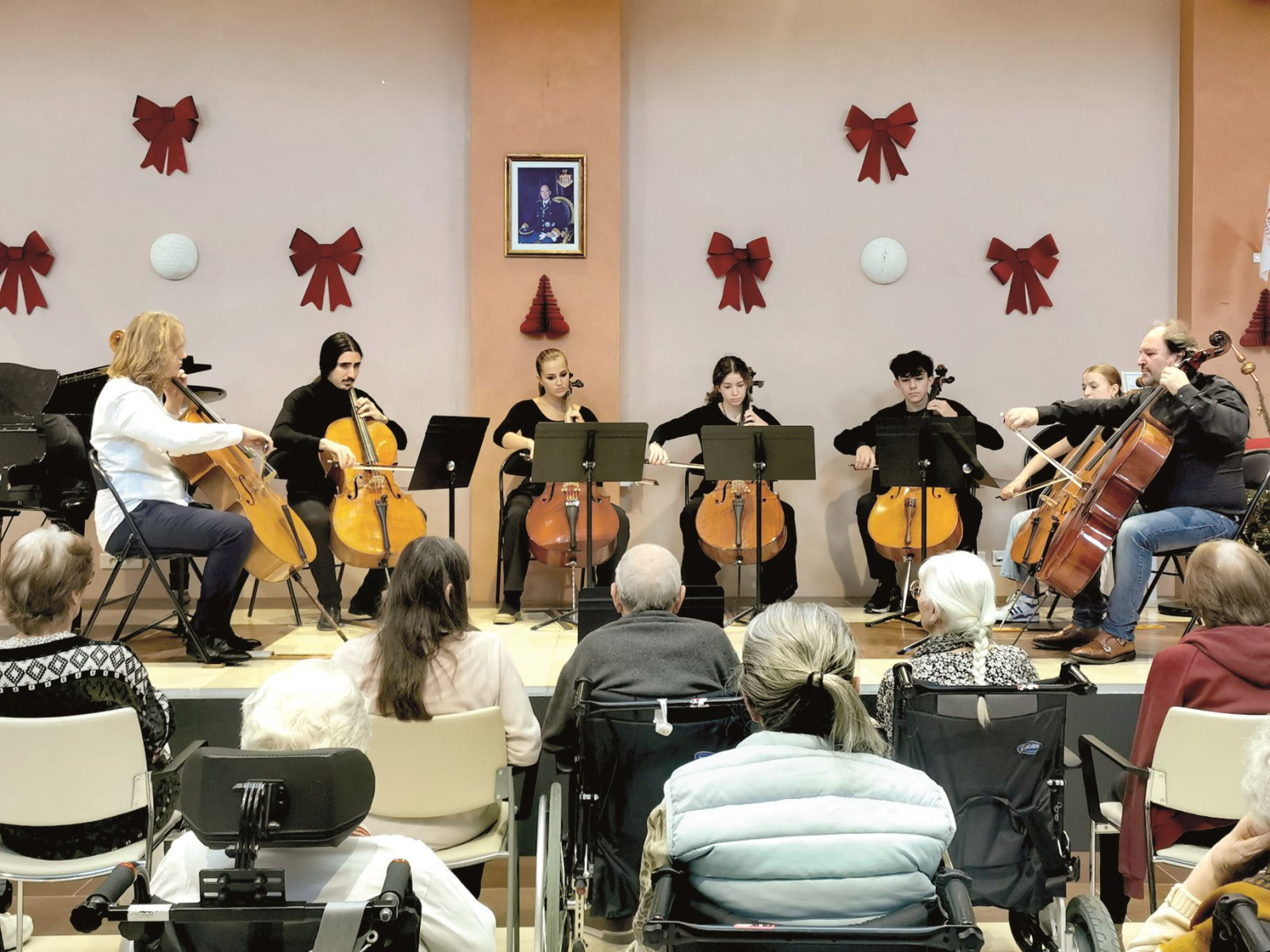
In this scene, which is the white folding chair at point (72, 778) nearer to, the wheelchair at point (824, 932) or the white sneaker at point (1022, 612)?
the wheelchair at point (824, 932)

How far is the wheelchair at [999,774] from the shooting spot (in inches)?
93.7

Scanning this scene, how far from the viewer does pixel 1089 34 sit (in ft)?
20.5

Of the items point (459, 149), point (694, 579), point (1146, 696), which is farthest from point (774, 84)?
point (1146, 696)

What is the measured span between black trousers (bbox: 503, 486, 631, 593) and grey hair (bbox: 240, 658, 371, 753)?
3.60 meters

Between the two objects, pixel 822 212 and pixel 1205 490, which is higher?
pixel 822 212

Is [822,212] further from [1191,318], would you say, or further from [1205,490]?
[1205,490]

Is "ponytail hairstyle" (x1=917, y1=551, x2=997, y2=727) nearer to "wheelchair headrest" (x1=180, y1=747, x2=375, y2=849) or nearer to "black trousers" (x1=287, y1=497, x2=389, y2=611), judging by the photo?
"wheelchair headrest" (x1=180, y1=747, x2=375, y2=849)

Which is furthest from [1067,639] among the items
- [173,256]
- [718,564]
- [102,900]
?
[173,256]

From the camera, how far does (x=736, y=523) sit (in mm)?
5078

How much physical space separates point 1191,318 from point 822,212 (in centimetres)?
200

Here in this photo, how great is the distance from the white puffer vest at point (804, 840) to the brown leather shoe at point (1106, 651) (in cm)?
280

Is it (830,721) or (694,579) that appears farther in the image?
(694,579)

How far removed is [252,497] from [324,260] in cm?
215

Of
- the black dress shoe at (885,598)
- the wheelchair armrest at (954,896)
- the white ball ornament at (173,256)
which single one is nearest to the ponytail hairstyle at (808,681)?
the wheelchair armrest at (954,896)
